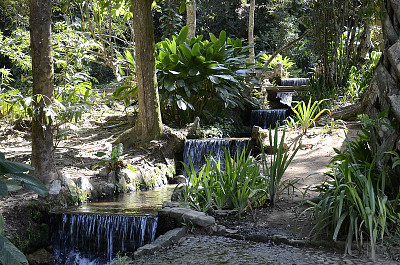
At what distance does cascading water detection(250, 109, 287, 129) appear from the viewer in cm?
894

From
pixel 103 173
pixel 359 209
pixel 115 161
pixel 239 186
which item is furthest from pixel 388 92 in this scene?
pixel 103 173

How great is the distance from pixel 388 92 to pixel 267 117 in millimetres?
6097

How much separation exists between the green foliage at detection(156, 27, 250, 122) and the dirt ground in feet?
4.25


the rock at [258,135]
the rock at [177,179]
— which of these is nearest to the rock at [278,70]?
the rock at [258,135]

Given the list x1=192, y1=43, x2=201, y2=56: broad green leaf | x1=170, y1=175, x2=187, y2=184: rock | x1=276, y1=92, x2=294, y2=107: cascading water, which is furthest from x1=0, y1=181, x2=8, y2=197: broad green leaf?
x1=276, y1=92, x2=294, y2=107: cascading water

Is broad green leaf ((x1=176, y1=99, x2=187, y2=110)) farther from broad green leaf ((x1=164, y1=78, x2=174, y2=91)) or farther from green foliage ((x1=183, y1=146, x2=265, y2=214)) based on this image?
green foliage ((x1=183, y1=146, x2=265, y2=214))

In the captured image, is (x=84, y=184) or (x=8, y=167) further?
(x=84, y=184)

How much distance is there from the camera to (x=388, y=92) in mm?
2951

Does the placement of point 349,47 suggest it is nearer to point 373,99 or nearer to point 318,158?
point 318,158

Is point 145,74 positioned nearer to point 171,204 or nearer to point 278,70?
point 171,204

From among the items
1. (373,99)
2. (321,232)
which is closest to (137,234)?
(321,232)

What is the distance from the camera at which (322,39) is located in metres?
9.08

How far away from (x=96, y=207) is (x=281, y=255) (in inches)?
106

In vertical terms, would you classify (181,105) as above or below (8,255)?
above
